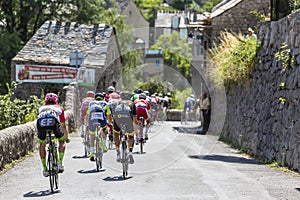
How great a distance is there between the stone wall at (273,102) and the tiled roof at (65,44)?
59.5 feet

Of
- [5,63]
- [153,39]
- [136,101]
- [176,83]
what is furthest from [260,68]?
[153,39]

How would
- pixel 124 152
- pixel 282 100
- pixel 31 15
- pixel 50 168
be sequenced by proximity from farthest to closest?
1. pixel 31 15
2. pixel 282 100
3. pixel 124 152
4. pixel 50 168

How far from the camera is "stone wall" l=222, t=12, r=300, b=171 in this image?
Result: 14633 millimetres

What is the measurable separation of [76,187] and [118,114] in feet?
9.11

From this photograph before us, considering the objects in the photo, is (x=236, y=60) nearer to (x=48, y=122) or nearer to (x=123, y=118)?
(x=123, y=118)

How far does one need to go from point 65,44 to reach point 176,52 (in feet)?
164

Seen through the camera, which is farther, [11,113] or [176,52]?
[176,52]

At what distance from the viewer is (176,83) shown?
266 ft

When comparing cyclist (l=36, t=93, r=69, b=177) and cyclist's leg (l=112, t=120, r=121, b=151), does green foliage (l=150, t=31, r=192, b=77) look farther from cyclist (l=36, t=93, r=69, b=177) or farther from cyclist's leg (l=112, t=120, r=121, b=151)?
cyclist (l=36, t=93, r=69, b=177)

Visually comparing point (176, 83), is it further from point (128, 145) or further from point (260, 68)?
point (128, 145)

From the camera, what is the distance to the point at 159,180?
12148 millimetres

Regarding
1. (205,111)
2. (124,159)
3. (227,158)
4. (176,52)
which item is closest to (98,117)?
(124,159)

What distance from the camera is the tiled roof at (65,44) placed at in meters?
38.9

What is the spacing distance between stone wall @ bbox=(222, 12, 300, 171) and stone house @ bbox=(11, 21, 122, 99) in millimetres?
16648
